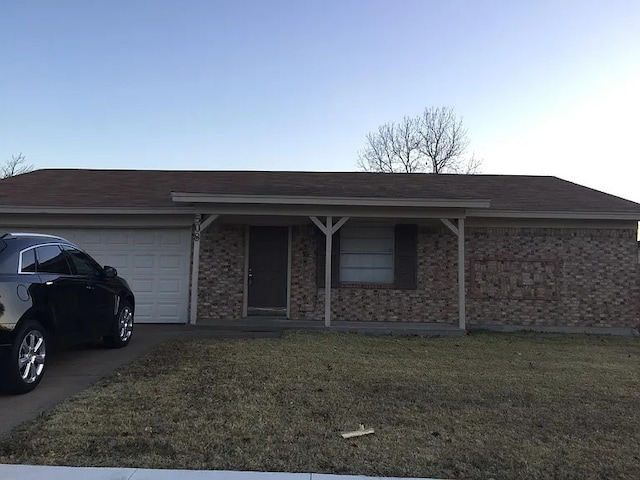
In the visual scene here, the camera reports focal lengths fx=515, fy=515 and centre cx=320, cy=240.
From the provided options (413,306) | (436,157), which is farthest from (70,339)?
(436,157)

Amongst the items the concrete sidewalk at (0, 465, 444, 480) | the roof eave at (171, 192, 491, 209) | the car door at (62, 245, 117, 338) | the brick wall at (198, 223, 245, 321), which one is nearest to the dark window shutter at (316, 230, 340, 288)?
the roof eave at (171, 192, 491, 209)

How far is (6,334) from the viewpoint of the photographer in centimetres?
500

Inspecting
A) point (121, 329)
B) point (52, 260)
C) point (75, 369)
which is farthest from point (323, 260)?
point (52, 260)

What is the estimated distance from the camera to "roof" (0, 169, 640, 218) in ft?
36.2

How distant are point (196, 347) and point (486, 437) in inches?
197

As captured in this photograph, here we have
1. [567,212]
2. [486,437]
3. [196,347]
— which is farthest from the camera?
[567,212]

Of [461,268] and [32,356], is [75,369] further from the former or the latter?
[461,268]

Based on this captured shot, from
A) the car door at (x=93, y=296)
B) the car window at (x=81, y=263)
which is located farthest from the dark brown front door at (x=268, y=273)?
the car window at (x=81, y=263)

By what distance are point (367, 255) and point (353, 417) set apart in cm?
707

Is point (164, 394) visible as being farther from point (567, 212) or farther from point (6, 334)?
point (567, 212)

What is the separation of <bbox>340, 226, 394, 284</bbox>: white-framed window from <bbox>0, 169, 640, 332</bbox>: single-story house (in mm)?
23

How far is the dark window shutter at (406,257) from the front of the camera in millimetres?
11469

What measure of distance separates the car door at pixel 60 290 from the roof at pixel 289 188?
4.06 meters

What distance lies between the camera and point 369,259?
11.7 metres
